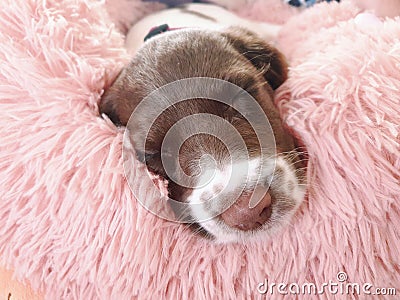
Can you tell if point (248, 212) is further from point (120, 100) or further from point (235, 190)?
point (120, 100)

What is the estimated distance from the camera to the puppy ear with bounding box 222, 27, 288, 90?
1.20 m

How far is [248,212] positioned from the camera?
2.94 feet

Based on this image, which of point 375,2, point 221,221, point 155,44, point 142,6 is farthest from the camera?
point 142,6

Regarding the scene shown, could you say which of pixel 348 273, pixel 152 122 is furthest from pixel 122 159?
pixel 348 273

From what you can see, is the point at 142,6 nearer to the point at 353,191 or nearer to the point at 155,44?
the point at 155,44

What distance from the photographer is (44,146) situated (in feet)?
3.30

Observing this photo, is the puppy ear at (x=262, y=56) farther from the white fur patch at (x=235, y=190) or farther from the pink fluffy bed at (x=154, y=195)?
the white fur patch at (x=235, y=190)

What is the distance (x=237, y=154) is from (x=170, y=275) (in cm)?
30

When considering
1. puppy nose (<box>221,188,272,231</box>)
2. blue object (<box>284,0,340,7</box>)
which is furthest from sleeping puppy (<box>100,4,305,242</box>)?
blue object (<box>284,0,340,7</box>)

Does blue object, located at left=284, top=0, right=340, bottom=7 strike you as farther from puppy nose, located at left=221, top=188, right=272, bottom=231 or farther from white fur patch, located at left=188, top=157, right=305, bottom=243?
puppy nose, located at left=221, top=188, right=272, bottom=231

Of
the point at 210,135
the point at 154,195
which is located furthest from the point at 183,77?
the point at 154,195

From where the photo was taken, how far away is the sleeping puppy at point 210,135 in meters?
0.94

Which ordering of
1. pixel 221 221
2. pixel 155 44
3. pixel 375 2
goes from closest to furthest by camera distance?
pixel 221 221
pixel 155 44
pixel 375 2

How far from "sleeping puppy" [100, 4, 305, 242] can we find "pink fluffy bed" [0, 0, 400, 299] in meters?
0.05
